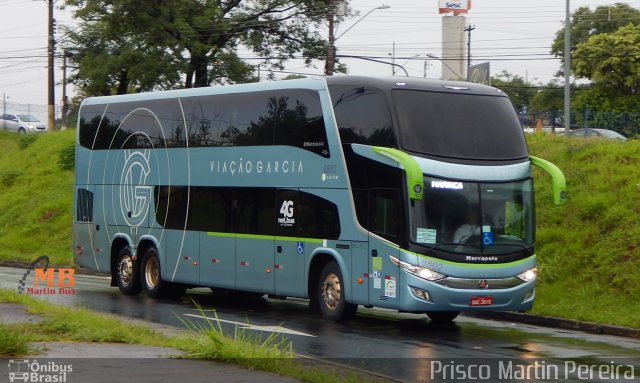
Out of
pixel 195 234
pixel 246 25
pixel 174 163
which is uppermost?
pixel 246 25

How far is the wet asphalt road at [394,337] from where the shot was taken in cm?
1290

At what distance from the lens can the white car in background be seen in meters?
66.9

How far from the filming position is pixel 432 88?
1747 cm

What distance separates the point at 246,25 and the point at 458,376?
122 feet

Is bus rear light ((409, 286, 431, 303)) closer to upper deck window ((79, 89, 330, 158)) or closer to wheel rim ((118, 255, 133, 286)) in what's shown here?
upper deck window ((79, 89, 330, 158))

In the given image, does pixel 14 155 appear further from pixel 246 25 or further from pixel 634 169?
pixel 634 169

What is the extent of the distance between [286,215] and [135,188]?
5689mm

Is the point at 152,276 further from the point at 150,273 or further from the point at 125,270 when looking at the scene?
the point at 125,270

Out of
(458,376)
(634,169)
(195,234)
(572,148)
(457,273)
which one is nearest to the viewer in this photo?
(458,376)

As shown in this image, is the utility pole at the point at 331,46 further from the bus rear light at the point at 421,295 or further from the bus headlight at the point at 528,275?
the bus rear light at the point at 421,295

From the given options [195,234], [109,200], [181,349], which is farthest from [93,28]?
[181,349]

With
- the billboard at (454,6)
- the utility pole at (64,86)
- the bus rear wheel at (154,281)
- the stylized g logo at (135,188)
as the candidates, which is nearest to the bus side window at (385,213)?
the bus rear wheel at (154,281)

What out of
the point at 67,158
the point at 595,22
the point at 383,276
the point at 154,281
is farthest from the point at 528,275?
the point at 595,22

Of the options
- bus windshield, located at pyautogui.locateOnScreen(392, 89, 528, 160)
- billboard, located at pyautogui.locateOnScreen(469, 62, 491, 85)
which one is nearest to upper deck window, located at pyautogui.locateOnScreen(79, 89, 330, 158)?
bus windshield, located at pyautogui.locateOnScreen(392, 89, 528, 160)
